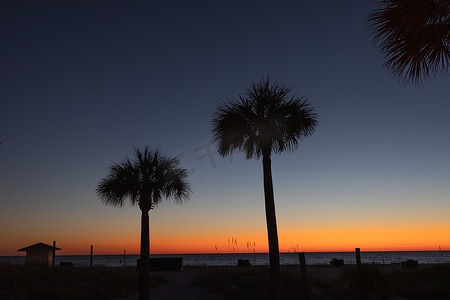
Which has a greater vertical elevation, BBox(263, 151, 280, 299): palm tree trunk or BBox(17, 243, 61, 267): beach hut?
BBox(263, 151, 280, 299): palm tree trunk

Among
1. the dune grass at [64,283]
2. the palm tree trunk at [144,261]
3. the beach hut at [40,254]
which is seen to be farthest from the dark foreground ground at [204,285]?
the beach hut at [40,254]

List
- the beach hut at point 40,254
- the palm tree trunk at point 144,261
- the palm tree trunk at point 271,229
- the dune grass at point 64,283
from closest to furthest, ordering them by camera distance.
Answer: the palm tree trunk at point 271,229
the palm tree trunk at point 144,261
the dune grass at point 64,283
the beach hut at point 40,254

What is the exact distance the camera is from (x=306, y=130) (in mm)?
16453

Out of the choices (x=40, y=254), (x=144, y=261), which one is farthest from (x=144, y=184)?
(x=40, y=254)

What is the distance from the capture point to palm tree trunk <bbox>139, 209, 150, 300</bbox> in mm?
18594

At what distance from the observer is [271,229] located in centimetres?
1488

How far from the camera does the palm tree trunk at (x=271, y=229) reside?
14.4 m

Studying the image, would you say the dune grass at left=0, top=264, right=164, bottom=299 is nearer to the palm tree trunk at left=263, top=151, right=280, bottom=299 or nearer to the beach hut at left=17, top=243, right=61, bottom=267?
the palm tree trunk at left=263, top=151, right=280, bottom=299

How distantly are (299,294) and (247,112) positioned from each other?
10.9 metres

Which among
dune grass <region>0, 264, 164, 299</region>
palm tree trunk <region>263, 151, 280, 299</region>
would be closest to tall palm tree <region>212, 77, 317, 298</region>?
palm tree trunk <region>263, 151, 280, 299</region>

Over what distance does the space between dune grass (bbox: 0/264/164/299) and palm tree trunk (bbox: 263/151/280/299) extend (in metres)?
12.5

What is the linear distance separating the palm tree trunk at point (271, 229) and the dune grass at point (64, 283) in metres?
12.5

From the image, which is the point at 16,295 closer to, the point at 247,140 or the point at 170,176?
the point at 170,176

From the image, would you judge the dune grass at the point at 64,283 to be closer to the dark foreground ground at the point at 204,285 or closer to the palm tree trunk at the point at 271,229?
the dark foreground ground at the point at 204,285
